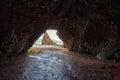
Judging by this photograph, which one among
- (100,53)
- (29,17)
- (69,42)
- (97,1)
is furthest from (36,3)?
(69,42)

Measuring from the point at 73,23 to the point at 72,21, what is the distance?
0.66 meters

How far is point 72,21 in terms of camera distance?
19625mm

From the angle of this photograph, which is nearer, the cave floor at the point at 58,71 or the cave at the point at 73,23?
the cave floor at the point at 58,71

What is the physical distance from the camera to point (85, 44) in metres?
20.3

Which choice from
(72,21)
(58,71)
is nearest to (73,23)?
(72,21)

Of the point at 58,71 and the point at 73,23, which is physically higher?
the point at 73,23

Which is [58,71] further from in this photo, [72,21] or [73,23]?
[73,23]

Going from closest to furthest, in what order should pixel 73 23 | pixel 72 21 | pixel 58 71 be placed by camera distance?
pixel 58 71 → pixel 72 21 → pixel 73 23

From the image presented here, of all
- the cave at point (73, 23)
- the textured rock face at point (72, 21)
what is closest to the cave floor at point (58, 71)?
the cave at point (73, 23)

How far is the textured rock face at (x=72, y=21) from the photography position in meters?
11.5

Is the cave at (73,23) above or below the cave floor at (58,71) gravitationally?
above

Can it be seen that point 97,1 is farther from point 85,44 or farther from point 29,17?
point 85,44

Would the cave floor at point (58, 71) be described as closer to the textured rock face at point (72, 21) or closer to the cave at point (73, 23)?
the cave at point (73, 23)

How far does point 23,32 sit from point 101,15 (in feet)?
19.8
